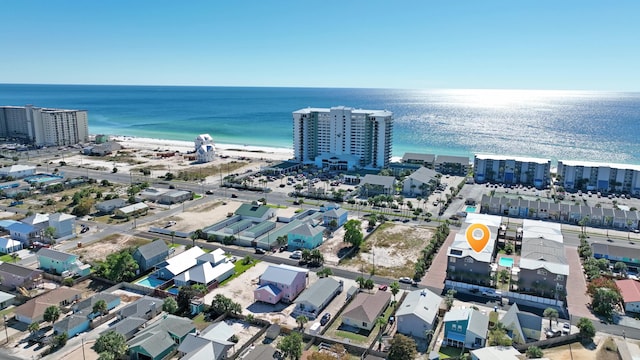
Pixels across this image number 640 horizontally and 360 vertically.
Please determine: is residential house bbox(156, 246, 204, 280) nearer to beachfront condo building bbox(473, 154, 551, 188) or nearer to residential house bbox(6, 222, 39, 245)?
residential house bbox(6, 222, 39, 245)

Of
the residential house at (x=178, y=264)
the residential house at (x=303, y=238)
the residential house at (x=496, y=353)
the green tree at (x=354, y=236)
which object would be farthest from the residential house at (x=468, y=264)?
the residential house at (x=178, y=264)

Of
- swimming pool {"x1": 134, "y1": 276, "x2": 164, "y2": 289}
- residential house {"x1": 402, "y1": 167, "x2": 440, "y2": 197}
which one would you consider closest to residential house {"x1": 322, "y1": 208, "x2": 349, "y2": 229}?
residential house {"x1": 402, "y1": 167, "x2": 440, "y2": 197}

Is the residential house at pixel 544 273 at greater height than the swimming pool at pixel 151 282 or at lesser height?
greater

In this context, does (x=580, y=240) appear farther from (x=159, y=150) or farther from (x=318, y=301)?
(x=159, y=150)

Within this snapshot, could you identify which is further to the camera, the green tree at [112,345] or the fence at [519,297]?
the fence at [519,297]

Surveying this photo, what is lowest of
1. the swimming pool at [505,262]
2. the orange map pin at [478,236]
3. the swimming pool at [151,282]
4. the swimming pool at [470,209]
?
the swimming pool at [151,282]

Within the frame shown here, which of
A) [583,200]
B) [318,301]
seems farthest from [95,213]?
[583,200]

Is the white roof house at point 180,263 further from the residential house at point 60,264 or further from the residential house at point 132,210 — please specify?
the residential house at point 132,210
